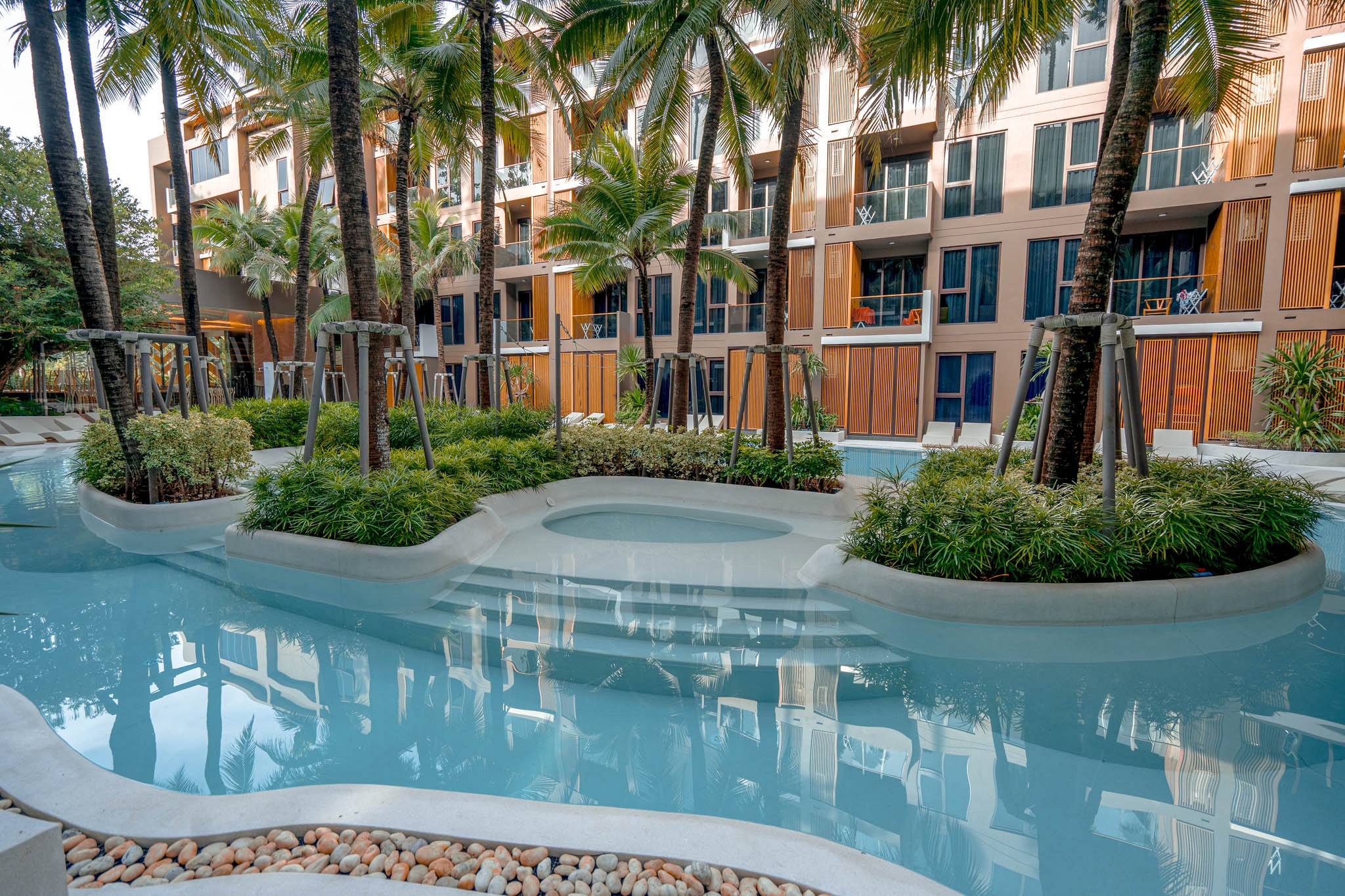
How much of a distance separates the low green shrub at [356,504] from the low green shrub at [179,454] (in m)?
1.75

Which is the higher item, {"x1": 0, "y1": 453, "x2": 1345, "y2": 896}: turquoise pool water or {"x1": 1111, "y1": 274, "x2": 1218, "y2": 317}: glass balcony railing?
{"x1": 1111, "y1": 274, "x2": 1218, "y2": 317}: glass balcony railing

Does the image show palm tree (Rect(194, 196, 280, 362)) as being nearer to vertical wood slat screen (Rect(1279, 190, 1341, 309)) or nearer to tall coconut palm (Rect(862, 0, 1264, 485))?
tall coconut palm (Rect(862, 0, 1264, 485))

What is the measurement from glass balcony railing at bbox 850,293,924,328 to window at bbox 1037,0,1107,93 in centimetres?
590

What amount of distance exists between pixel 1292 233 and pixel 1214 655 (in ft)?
49.3

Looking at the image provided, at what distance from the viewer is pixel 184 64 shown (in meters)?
12.0

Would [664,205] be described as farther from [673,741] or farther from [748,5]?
[673,741]

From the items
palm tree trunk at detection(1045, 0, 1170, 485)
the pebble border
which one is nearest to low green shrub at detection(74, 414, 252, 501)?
the pebble border

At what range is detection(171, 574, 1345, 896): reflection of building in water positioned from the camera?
2654mm

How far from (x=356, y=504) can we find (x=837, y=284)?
15379 millimetres

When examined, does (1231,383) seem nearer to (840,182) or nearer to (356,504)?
(840,182)

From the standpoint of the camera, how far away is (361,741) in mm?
3424

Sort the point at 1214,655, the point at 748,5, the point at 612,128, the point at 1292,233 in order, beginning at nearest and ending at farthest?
the point at 1214,655 < the point at 748,5 < the point at 612,128 < the point at 1292,233

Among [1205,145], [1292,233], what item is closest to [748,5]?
[1205,145]

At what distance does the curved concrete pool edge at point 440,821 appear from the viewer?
7.54ft
